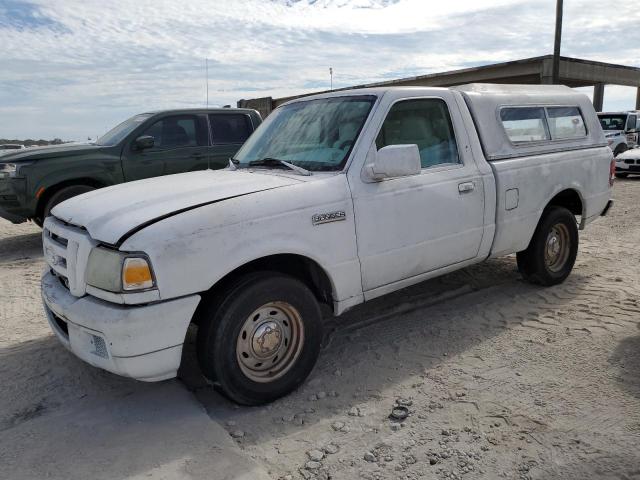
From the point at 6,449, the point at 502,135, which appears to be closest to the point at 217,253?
the point at 6,449

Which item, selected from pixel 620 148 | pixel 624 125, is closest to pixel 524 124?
pixel 620 148

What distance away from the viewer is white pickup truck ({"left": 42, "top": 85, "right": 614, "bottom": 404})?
2.89 metres

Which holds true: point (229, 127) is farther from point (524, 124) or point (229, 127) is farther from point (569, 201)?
point (569, 201)

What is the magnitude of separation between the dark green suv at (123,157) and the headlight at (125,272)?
5.34m

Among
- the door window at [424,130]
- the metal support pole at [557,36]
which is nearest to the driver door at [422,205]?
the door window at [424,130]

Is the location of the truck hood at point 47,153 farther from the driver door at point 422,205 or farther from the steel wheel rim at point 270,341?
the steel wheel rim at point 270,341

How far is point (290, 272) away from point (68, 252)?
1.38 metres

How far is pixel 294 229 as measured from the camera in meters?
3.28

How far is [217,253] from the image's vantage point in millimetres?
2986

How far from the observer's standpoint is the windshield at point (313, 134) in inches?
149

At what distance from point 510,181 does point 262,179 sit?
7.32ft

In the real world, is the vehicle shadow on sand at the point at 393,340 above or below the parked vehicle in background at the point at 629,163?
below

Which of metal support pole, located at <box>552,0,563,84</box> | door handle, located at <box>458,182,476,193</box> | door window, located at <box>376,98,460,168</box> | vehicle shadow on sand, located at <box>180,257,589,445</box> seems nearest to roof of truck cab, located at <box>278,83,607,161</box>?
door window, located at <box>376,98,460,168</box>

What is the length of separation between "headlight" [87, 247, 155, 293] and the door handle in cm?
247
